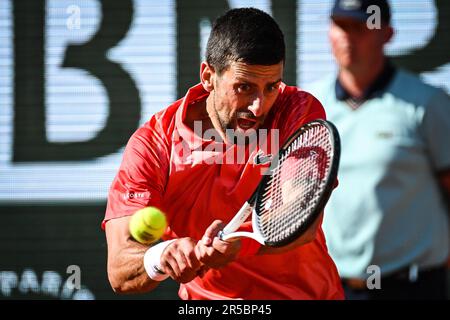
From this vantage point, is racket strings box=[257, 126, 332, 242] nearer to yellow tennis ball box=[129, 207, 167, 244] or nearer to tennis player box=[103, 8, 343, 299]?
tennis player box=[103, 8, 343, 299]

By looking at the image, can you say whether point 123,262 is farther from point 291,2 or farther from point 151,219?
point 291,2

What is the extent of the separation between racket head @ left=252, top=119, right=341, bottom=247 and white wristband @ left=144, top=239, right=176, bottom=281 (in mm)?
288

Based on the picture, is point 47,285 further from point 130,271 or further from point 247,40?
point 247,40

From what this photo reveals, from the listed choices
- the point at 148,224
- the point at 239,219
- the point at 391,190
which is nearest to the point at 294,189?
the point at 239,219

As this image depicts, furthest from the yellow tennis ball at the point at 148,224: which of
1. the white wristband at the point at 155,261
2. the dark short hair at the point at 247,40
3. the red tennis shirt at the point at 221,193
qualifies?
the dark short hair at the point at 247,40

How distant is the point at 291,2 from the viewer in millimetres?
5094

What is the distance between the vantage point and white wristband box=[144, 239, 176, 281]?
2.82 m

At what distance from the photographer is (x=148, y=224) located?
106 inches

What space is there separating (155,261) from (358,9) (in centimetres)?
191

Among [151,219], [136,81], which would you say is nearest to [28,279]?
[136,81]

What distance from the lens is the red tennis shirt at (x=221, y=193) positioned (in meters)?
3.07

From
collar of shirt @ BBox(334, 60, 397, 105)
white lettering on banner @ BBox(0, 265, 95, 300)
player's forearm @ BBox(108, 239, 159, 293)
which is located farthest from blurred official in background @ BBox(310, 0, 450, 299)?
white lettering on banner @ BBox(0, 265, 95, 300)
